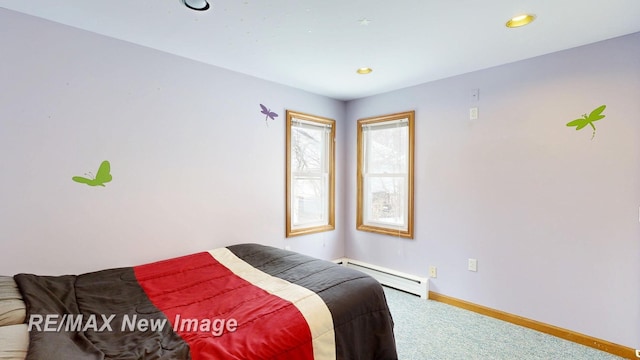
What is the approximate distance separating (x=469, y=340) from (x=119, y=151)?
3057 mm

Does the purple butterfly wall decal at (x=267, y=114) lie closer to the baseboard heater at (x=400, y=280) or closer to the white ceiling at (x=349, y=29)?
the white ceiling at (x=349, y=29)

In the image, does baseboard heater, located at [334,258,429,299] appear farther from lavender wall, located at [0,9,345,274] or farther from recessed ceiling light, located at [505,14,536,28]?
recessed ceiling light, located at [505,14,536,28]

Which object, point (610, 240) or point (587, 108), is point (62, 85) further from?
point (610, 240)

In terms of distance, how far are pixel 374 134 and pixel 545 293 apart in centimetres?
229

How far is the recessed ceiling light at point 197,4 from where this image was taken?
171 cm

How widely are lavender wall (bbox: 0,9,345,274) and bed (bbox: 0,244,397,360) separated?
0.34 metres

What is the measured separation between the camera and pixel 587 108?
7.39 ft

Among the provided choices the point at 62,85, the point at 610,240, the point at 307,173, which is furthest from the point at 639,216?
the point at 62,85

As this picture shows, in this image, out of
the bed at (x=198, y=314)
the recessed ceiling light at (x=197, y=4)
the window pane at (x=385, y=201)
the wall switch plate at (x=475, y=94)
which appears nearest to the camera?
the bed at (x=198, y=314)

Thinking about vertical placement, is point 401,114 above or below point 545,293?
above

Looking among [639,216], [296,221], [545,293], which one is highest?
[639,216]

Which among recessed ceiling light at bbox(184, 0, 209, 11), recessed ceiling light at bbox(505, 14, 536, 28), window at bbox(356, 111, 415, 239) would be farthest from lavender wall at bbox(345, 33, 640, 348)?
recessed ceiling light at bbox(184, 0, 209, 11)

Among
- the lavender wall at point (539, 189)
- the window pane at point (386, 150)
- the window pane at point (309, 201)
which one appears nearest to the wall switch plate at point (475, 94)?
the lavender wall at point (539, 189)

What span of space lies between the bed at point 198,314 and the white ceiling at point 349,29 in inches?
65.1
